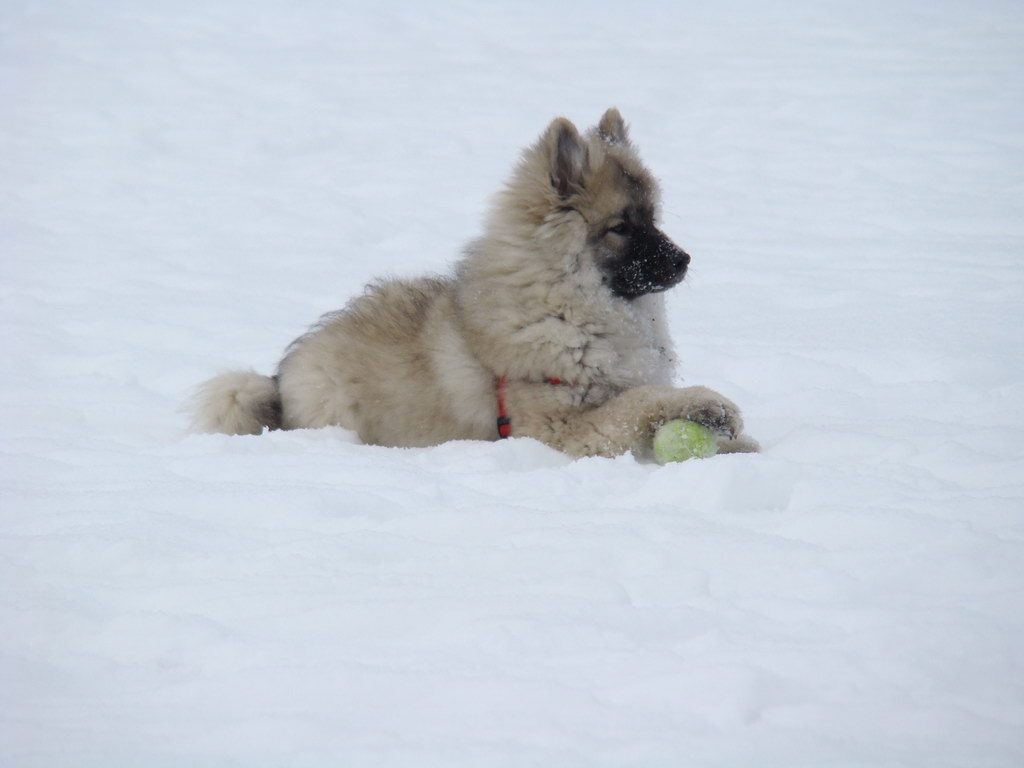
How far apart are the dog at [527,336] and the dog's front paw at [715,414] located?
0.20 m

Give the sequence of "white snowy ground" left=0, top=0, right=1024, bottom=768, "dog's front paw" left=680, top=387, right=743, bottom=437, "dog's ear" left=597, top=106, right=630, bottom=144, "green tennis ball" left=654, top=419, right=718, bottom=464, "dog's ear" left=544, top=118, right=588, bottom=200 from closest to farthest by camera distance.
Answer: "white snowy ground" left=0, top=0, right=1024, bottom=768 → "green tennis ball" left=654, top=419, right=718, bottom=464 → "dog's front paw" left=680, top=387, right=743, bottom=437 → "dog's ear" left=544, top=118, right=588, bottom=200 → "dog's ear" left=597, top=106, right=630, bottom=144

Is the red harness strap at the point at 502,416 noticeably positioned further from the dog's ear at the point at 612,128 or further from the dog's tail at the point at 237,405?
the dog's ear at the point at 612,128

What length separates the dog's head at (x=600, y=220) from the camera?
13.3ft

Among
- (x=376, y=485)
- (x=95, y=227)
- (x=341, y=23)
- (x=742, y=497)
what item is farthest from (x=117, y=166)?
(x=742, y=497)

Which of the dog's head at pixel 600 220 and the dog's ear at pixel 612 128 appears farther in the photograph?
the dog's ear at pixel 612 128

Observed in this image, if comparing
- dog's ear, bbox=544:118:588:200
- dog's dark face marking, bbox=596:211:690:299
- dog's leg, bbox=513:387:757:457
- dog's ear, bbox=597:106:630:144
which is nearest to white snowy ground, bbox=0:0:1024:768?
dog's leg, bbox=513:387:757:457

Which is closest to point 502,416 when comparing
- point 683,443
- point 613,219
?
point 683,443

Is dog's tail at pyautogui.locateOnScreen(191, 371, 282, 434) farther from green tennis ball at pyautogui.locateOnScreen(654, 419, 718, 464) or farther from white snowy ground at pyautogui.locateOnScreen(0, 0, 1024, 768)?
green tennis ball at pyautogui.locateOnScreen(654, 419, 718, 464)

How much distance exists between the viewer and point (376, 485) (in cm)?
325

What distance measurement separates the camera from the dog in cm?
400

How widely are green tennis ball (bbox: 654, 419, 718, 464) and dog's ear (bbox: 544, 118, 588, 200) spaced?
1.16m

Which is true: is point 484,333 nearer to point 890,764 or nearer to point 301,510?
point 301,510

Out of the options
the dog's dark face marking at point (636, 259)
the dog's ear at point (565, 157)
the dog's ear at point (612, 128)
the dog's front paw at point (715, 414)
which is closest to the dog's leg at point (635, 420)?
the dog's front paw at point (715, 414)

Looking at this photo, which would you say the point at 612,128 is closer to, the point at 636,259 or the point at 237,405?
the point at 636,259
